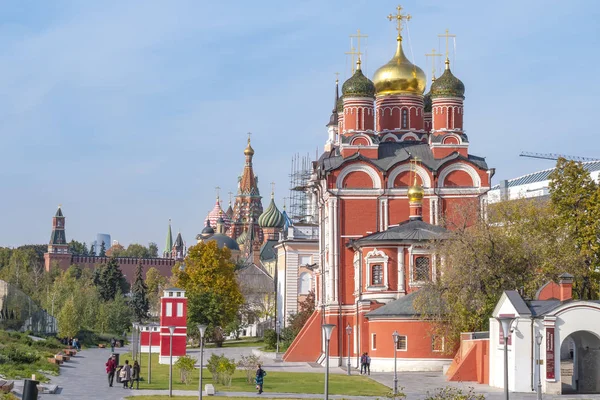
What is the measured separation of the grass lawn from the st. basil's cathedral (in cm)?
406

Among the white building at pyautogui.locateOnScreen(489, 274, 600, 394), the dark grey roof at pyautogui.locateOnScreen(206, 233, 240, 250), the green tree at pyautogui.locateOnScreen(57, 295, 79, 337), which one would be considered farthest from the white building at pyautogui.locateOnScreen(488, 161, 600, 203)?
the white building at pyautogui.locateOnScreen(489, 274, 600, 394)

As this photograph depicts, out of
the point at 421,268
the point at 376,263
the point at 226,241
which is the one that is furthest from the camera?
the point at 226,241

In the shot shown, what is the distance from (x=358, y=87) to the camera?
5516 cm

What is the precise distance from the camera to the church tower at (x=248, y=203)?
145625mm

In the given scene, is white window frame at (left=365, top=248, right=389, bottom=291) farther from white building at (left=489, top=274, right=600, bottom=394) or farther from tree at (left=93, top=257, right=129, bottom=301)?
tree at (left=93, top=257, right=129, bottom=301)

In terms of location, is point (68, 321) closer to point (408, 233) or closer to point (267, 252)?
point (408, 233)

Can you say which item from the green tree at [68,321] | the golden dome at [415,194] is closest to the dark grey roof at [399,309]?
the golden dome at [415,194]

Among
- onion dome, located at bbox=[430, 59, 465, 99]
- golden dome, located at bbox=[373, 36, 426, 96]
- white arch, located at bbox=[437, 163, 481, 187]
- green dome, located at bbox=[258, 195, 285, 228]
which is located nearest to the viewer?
white arch, located at bbox=[437, 163, 481, 187]

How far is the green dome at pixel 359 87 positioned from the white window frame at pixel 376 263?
374 inches

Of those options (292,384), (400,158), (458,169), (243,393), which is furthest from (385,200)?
(243,393)

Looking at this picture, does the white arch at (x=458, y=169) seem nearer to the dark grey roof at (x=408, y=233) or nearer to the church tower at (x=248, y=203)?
the dark grey roof at (x=408, y=233)

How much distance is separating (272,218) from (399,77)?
64018 millimetres

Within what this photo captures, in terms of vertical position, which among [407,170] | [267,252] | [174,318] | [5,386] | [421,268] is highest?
[267,252]

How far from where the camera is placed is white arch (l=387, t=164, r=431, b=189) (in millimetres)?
52969
